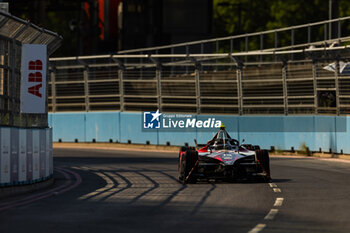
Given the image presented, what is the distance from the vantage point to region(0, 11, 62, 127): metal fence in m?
17.7

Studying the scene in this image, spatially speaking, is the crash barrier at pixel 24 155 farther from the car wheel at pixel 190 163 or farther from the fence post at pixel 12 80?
the car wheel at pixel 190 163

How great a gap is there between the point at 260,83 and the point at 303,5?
5214cm

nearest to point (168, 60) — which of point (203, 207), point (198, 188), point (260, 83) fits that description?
point (260, 83)

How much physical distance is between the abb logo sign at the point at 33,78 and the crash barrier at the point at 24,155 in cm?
52

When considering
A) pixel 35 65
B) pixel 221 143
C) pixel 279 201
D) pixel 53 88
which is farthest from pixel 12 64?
pixel 53 88

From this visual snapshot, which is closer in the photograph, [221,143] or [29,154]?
[29,154]

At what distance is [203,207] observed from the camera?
1485 cm

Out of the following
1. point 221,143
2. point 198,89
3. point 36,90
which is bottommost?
point 221,143

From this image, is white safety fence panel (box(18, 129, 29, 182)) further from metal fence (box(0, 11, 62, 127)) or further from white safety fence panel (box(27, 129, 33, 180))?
metal fence (box(0, 11, 62, 127))

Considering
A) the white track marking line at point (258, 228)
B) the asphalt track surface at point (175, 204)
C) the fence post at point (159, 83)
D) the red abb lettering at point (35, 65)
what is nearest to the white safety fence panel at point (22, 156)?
the asphalt track surface at point (175, 204)

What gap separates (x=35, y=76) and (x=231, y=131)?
647 inches

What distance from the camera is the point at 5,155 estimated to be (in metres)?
17.0

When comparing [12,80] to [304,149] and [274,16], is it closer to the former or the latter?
[304,149]

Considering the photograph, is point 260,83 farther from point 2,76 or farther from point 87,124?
point 2,76
